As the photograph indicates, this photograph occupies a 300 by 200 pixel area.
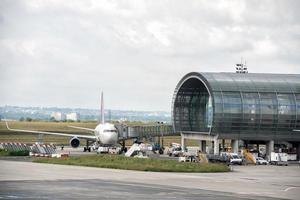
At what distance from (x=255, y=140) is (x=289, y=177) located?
36.6 m

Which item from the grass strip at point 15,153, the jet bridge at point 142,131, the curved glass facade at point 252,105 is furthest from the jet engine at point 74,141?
the curved glass facade at point 252,105

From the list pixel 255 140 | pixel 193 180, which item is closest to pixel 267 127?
pixel 255 140

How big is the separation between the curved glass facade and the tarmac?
25.7 meters

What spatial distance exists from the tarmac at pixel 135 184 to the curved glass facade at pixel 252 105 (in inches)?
1010

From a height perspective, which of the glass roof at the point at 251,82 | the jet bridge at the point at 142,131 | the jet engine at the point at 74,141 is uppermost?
the glass roof at the point at 251,82

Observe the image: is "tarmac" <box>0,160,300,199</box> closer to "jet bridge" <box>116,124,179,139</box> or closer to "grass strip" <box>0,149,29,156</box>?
"grass strip" <box>0,149,29,156</box>

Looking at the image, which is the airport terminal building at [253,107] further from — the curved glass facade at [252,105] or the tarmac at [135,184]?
the tarmac at [135,184]

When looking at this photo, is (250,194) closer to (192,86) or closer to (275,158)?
(275,158)

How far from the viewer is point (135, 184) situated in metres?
54.3

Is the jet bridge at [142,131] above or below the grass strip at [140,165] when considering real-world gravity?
above

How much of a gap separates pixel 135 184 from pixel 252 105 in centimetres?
4975

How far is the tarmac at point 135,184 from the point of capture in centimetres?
4575

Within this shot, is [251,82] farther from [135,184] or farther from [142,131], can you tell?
[135,184]

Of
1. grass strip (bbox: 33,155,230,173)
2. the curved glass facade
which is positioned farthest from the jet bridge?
grass strip (bbox: 33,155,230,173)
